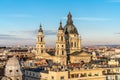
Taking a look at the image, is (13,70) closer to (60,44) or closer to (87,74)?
(87,74)

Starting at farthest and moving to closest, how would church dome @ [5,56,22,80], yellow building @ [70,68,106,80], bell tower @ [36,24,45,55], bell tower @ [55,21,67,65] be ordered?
bell tower @ [36,24,45,55] < bell tower @ [55,21,67,65] < yellow building @ [70,68,106,80] < church dome @ [5,56,22,80]

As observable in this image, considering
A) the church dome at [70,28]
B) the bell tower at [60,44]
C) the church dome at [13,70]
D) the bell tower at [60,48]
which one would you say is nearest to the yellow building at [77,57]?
the bell tower at [60,48]

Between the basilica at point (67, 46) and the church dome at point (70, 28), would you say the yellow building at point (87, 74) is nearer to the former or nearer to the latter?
the basilica at point (67, 46)

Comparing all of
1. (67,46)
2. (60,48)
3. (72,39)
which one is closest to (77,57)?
(67,46)

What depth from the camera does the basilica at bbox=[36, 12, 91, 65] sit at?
389ft

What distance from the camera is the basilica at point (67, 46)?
11859cm

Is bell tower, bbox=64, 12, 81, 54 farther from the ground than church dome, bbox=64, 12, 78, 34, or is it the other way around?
church dome, bbox=64, 12, 78, 34

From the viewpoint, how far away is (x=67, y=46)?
131 m

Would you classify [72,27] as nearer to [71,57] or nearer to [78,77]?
[71,57]

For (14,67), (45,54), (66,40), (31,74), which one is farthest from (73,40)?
(14,67)

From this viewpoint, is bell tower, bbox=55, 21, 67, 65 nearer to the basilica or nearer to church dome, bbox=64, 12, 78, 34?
the basilica

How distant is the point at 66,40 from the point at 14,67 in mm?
69010

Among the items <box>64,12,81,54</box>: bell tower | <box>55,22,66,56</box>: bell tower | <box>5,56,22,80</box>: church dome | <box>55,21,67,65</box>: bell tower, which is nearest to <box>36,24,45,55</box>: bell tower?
<box>64,12,81,54</box>: bell tower

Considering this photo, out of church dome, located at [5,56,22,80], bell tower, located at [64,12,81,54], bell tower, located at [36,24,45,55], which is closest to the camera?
church dome, located at [5,56,22,80]
